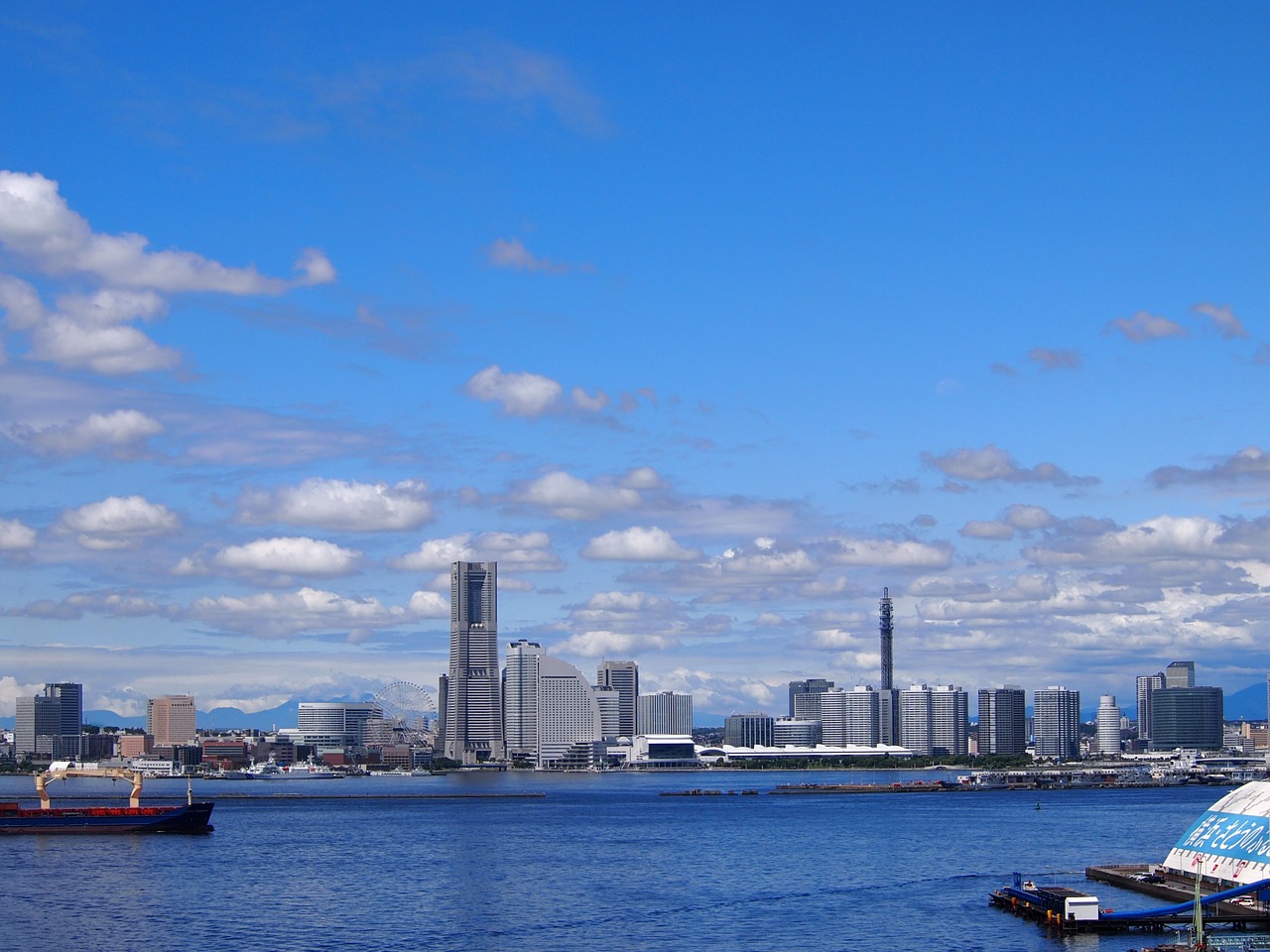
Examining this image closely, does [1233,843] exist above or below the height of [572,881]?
above

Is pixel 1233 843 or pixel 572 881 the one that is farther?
pixel 572 881

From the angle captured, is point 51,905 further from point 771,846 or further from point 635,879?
point 771,846

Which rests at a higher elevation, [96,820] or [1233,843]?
[1233,843]

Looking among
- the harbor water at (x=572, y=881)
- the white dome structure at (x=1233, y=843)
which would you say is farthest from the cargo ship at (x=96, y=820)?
the white dome structure at (x=1233, y=843)

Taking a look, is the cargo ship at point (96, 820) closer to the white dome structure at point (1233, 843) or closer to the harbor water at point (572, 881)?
the harbor water at point (572, 881)

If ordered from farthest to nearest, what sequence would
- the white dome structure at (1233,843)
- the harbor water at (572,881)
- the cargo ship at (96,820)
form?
the cargo ship at (96,820) → the white dome structure at (1233,843) → the harbor water at (572,881)

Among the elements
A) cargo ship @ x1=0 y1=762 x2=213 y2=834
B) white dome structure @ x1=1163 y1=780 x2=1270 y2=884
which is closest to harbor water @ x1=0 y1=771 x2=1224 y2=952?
cargo ship @ x1=0 y1=762 x2=213 y2=834

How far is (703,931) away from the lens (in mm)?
56500

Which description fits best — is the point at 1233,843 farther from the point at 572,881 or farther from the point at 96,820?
the point at 96,820

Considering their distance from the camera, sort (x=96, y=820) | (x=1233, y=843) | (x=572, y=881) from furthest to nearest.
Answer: (x=96, y=820)
(x=572, y=881)
(x=1233, y=843)

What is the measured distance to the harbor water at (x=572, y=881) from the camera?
2194 inches

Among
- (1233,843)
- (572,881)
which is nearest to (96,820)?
(572,881)

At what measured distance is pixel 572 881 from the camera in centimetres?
7294

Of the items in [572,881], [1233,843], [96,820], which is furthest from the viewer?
[96,820]
